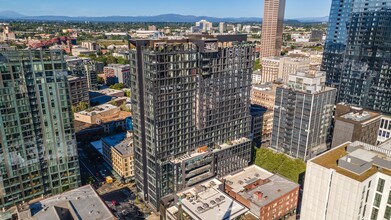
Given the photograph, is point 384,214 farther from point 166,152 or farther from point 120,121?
point 120,121

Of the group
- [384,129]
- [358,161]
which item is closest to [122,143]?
[358,161]

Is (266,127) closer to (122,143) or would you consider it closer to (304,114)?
(304,114)

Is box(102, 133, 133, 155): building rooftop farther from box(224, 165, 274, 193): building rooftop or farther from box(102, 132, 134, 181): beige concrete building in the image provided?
box(224, 165, 274, 193): building rooftop

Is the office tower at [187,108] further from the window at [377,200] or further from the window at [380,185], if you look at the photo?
the window at [380,185]

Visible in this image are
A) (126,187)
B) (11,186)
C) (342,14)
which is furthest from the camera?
(342,14)

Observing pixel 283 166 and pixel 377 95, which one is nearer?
pixel 283 166

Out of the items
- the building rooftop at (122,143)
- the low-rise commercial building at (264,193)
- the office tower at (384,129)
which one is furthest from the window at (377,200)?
the building rooftop at (122,143)

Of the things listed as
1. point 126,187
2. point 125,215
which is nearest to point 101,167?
point 126,187
